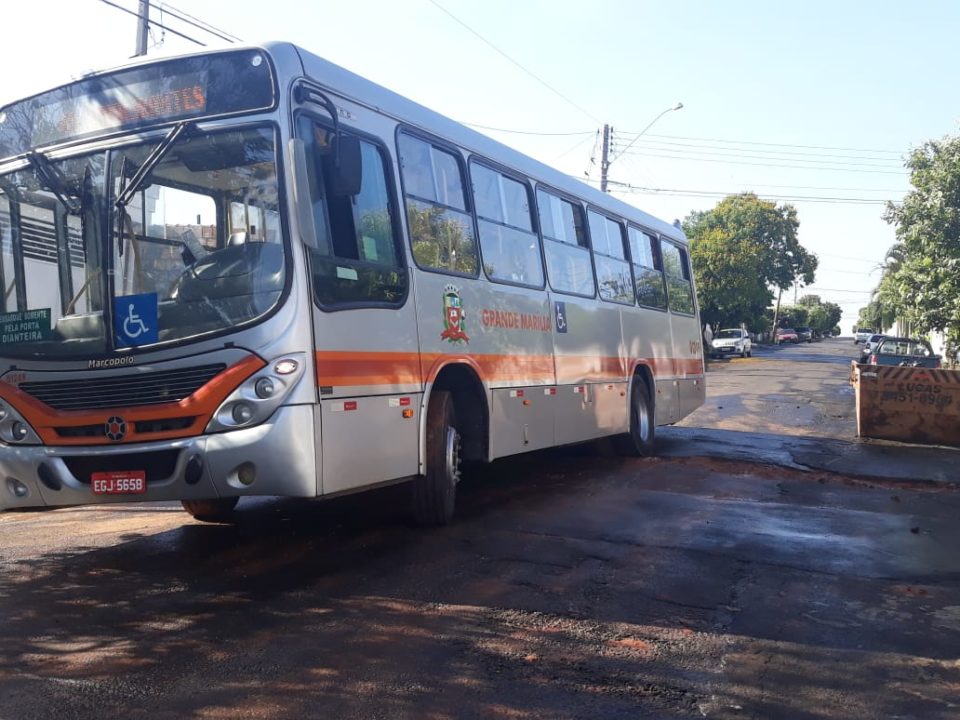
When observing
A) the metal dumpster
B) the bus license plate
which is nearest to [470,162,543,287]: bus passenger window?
the bus license plate

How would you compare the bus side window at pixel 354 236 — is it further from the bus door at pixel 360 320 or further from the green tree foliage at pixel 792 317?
the green tree foliage at pixel 792 317

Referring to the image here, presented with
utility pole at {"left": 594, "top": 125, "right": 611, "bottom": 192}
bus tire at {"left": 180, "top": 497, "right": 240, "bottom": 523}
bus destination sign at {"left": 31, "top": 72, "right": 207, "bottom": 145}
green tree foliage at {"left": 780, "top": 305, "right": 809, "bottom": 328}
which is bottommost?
bus tire at {"left": 180, "top": 497, "right": 240, "bottom": 523}

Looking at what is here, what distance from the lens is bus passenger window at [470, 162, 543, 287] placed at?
343 inches

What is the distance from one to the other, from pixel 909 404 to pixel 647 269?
5358 millimetres

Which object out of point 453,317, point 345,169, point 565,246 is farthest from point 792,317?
point 345,169

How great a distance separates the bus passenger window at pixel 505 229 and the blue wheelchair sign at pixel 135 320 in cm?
348

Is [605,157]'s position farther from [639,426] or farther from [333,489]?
[333,489]

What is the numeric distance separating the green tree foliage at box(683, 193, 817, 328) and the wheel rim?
49177 mm

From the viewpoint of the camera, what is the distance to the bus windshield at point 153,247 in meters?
5.88

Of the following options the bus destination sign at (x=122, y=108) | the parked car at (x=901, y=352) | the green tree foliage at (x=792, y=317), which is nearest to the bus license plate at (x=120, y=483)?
the bus destination sign at (x=122, y=108)

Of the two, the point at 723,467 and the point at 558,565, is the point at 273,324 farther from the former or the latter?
the point at 723,467

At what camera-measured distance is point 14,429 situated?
635cm

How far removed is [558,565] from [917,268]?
20.2 metres

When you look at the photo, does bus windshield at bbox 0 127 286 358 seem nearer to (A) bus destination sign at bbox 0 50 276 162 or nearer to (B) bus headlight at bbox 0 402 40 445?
(A) bus destination sign at bbox 0 50 276 162
